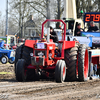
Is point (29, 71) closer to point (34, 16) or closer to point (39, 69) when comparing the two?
point (39, 69)

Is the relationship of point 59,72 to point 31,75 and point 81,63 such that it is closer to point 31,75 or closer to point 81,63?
point 81,63

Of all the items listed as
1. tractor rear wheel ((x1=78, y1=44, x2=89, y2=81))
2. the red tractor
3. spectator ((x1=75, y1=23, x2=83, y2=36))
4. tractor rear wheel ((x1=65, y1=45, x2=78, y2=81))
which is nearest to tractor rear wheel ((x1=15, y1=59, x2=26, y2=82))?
the red tractor

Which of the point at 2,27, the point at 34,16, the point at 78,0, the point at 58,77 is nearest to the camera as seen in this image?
the point at 58,77

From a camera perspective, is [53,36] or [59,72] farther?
[53,36]

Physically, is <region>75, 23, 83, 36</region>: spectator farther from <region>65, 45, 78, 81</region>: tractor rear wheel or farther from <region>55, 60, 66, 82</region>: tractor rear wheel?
<region>55, 60, 66, 82</region>: tractor rear wheel

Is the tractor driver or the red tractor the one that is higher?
the tractor driver

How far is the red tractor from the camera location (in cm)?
804

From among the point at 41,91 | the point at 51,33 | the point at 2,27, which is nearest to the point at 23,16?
the point at 2,27

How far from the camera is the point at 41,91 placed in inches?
247

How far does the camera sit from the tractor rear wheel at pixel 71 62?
845 centimetres

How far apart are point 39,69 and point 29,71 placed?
33 centimetres

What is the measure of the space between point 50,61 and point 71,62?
626mm

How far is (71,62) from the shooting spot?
27.8ft

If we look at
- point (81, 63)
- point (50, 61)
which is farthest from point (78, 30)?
point (50, 61)
